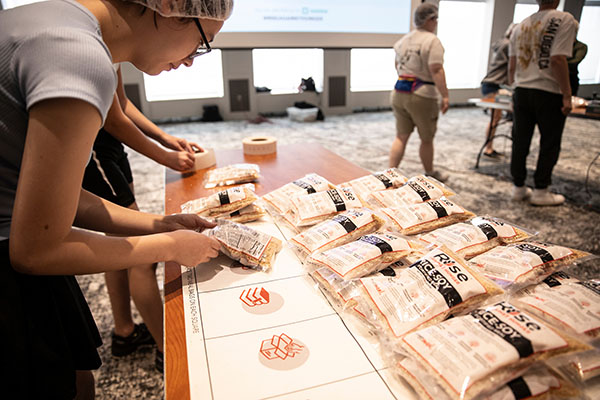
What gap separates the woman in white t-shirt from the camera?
0.49 metres

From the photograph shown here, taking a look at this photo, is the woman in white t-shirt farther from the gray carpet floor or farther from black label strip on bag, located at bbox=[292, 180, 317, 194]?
the gray carpet floor

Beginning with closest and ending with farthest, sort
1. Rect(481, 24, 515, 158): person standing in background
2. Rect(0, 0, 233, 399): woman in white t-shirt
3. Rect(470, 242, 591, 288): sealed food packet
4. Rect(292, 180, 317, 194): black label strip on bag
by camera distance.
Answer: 1. Rect(0, 0, 233, 399): woman in white t-shirt
2. Rect(470, 242, 591, 288): sealed food packet
3. Rect(292, 180, 317, 194): black label strip on bag
4. Rect(481, 24, 515, 158): person standing in background

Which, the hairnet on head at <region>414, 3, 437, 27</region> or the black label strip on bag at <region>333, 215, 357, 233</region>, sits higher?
the hairnet on head at <region>414, 3, 437, 27</region>

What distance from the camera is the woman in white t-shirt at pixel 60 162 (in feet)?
1.61

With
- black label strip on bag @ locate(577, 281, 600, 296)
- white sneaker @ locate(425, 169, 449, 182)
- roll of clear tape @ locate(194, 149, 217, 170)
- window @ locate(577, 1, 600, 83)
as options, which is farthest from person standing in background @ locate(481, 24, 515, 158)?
black label strip on bag @ locate(577, 281, 600, 296)

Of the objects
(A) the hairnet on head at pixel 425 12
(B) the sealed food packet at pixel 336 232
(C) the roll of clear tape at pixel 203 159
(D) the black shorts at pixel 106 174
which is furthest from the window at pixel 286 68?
(B) the sealed food packet at pixel 336 232

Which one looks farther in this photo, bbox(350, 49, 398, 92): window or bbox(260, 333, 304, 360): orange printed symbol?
bbox(350, 49, 398, 92): window

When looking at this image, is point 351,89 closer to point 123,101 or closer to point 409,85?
point 409,85

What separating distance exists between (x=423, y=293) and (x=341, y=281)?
173 millimetres

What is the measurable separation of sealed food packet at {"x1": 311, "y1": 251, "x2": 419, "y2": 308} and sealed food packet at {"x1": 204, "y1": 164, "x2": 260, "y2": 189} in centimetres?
72

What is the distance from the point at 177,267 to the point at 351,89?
6844 mm

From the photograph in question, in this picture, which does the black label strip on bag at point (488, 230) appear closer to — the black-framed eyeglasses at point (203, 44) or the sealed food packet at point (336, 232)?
the sealed food packet at point (336, 232)

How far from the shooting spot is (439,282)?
0.69 metres

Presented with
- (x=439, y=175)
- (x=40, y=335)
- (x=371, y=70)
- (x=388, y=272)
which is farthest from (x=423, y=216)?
(x=371, y=70)
